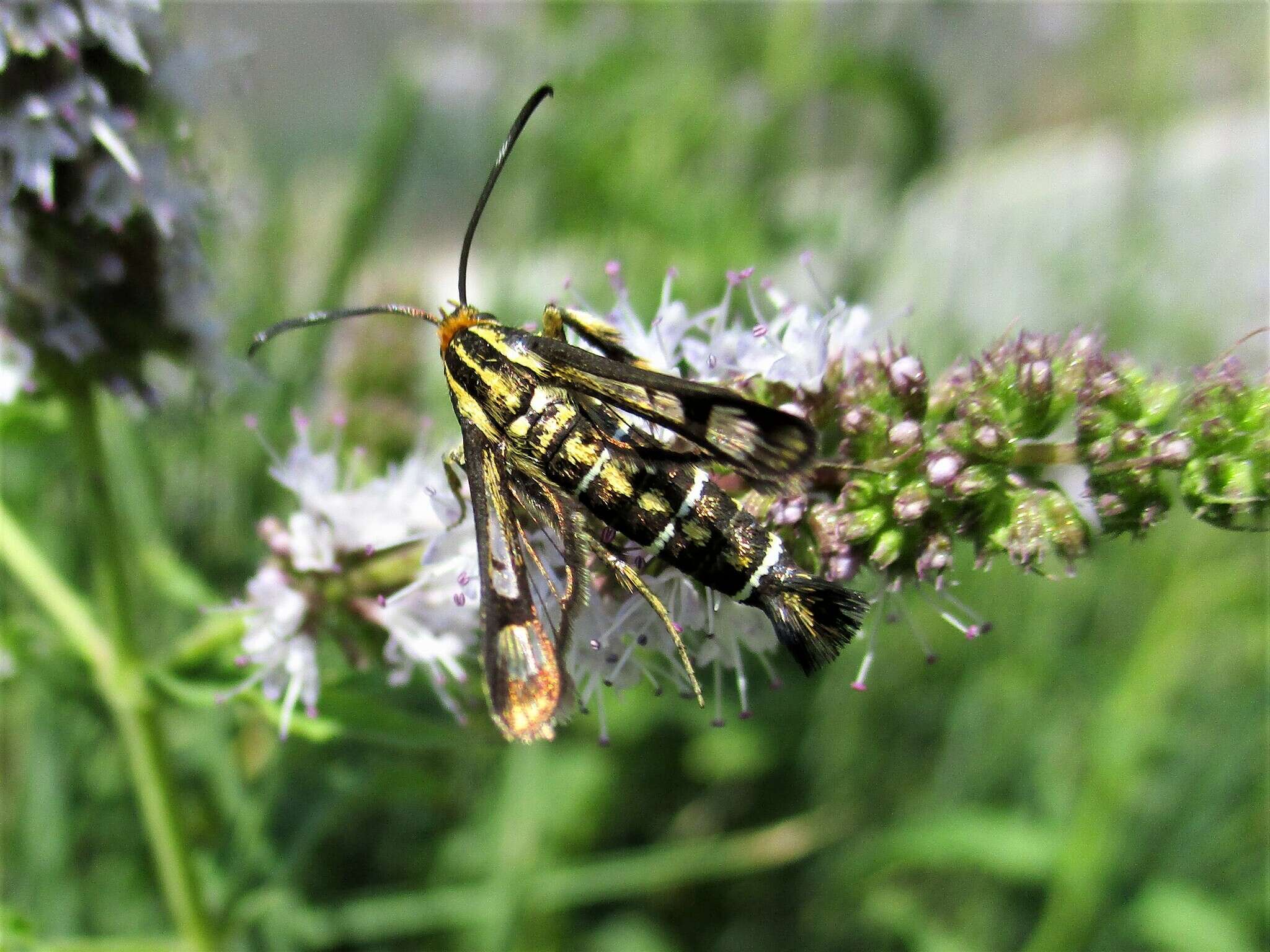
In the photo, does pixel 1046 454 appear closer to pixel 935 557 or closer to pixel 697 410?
pixel 935 557

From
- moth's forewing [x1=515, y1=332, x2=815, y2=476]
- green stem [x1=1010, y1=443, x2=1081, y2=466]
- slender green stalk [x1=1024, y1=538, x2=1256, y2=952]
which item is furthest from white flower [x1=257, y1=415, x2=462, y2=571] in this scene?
slender green stalk [x1=1024, y1=538, x2=1256, y2=952]

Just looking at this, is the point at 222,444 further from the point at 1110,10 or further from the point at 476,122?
the point at 1110,10

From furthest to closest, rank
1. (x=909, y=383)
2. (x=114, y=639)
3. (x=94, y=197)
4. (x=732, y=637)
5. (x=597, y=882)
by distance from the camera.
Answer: (x=597, y=882)
(x=114, y=639)
(x=94, y=197)
(x=732, y=637)
(x=909, y=383)

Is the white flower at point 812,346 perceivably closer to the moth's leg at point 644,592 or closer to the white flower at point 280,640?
the moth's leg at point 644,592

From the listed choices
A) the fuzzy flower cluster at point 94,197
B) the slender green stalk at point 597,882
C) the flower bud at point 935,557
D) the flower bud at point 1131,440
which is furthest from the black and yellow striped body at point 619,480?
the slender green stalk at point 597,882

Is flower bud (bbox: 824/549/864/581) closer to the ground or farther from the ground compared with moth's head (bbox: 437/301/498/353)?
closer to the ground

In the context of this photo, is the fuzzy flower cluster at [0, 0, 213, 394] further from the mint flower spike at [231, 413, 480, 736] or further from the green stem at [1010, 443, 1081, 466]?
the green stem at [1010, 443, 1081, 466]

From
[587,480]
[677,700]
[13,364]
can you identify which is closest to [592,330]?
[587,480]
